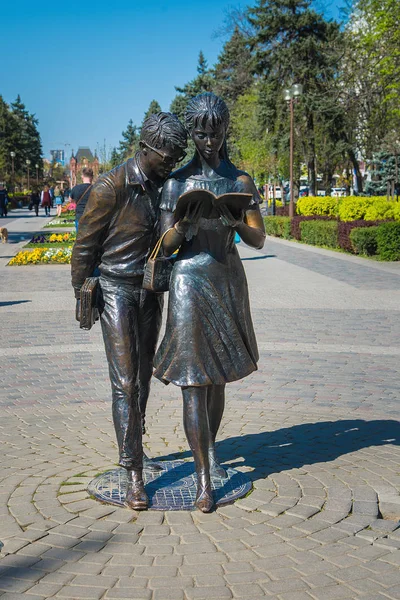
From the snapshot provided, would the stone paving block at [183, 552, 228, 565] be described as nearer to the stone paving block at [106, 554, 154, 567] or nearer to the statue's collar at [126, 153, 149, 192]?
the stone paving block at [106, 554, 154, 567]

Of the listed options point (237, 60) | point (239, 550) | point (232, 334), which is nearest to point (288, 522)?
point (239, 550)

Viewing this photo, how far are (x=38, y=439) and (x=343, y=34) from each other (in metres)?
37.7

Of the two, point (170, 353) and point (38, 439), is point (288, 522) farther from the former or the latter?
point (38, 439)

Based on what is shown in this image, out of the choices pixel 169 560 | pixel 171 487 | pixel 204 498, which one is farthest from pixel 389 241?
pixel 169 560

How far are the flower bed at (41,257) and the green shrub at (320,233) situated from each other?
8.31 metres

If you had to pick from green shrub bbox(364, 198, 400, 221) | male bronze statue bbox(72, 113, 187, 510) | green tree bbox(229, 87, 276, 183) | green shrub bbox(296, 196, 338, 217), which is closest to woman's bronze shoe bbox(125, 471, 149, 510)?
male bronze statue bbox(72, 113, 187, 510)

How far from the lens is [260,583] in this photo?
10.0 feet

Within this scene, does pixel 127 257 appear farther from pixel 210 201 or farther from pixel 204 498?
pixel 204 498

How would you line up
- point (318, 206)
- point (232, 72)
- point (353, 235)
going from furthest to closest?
point (232, 72)
point (318, 206)
point (353, 235)

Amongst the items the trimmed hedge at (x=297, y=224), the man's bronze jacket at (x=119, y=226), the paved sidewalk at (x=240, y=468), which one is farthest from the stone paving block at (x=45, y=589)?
the trimmed hedge at (x=297, y=224)

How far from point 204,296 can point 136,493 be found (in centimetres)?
108

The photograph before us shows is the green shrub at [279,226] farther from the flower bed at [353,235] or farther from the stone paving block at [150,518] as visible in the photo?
the stone paving block at [150,518]

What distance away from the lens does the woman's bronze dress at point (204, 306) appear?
3725mm

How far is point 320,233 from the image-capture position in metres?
23.8
